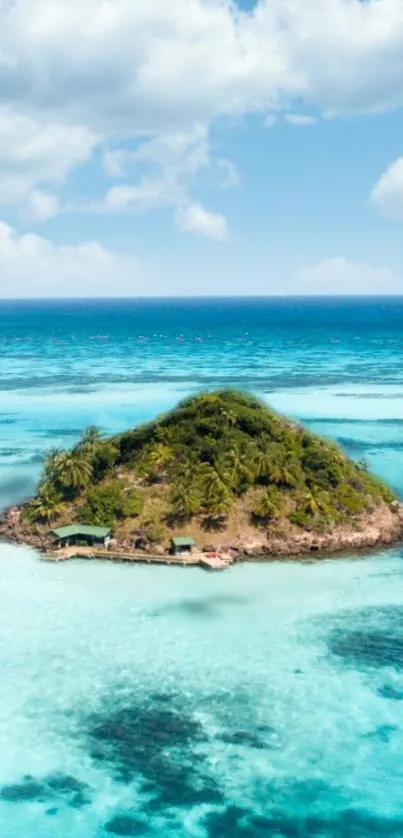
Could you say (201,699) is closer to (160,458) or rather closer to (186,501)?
(186,501)

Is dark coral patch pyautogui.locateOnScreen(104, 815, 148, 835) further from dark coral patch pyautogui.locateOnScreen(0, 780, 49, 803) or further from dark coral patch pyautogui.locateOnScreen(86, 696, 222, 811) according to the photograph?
dark coral patch pyautogui.locateOnScreen(0, 780, 49, 803)

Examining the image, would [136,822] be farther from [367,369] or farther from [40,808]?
[367,369]

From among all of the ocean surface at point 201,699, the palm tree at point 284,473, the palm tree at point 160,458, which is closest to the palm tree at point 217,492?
the palm tree at point 284,473

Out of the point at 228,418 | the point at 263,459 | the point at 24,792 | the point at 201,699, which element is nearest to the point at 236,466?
the point at 263,459

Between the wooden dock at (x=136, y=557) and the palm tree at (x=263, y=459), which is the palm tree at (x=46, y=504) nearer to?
the wooden dock at (x=136, y=557)

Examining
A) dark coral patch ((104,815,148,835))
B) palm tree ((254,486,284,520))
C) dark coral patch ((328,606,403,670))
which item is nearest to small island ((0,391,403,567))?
palm tree ((254,486,284,520))

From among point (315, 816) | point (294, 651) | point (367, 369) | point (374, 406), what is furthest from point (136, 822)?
point (367, 369)
